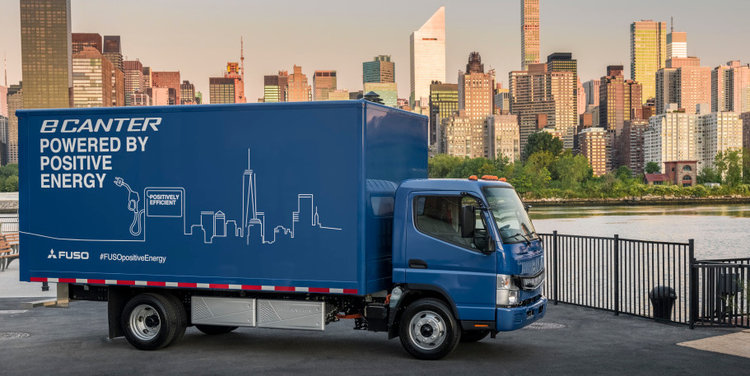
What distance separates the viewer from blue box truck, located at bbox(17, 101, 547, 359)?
1052 centimetres

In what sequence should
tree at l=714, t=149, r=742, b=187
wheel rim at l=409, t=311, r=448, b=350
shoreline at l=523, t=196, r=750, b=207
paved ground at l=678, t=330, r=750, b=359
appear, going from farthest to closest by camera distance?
tree at l=714, t=149, r=742, b=187 → shoreline at l=523, t=196, r=750, b=207 → paved ground at l=678, t=330, r=750, b=359 → wheel rim at l=409, t=311, r=448, b=350

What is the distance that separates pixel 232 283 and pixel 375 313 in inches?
81.2

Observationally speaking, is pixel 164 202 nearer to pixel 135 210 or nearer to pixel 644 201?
pixel 135 210

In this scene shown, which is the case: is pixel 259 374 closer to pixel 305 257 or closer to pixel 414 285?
pixel 305 257

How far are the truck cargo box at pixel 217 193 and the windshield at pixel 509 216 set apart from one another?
1488 millimetres

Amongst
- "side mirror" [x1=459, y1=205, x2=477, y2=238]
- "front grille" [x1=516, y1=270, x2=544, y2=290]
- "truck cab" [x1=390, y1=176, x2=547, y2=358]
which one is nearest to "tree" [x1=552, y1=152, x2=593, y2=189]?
"front grille" [x1=516, y1=270, x2=544, y2=290]

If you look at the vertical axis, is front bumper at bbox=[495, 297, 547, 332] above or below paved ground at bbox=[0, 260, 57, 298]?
above

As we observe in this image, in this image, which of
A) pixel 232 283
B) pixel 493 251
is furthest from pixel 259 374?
pixel 493 251

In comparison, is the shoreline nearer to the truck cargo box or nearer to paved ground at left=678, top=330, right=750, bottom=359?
paved ground at left=678, top=330, right=750, bottom=359

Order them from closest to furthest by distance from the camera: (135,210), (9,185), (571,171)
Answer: (135,210) → (9,185) → (571,171)

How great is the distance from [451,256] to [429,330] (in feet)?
3.53

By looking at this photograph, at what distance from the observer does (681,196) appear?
167125 mm

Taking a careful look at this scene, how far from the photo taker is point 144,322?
1174 centimetres

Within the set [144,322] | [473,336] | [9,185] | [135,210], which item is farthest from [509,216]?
[9,185]
